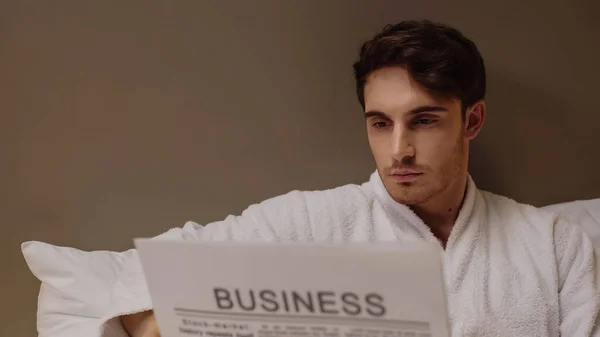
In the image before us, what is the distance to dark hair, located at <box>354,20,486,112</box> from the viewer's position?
816 millimetres

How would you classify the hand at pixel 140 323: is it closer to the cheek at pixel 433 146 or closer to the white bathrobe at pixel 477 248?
the white bathrobe at pixel 477 248

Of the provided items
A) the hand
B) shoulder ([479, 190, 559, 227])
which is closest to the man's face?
shoulder ([479, 190, 559, 227])

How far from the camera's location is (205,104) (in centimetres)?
99

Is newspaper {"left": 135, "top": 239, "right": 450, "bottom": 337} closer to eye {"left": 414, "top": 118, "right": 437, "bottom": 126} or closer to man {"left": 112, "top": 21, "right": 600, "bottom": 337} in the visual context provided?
man {"left": 112, "top": 21, "right": 600, "bottom": 337}

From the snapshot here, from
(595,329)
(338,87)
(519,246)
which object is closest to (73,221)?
(338,87)

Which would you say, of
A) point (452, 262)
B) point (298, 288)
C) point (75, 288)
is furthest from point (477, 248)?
point (75, 288)

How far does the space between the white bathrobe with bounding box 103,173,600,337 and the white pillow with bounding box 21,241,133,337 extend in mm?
23

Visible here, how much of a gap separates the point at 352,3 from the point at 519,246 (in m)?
0.54

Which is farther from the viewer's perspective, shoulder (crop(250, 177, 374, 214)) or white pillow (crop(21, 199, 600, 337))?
shoulder (crop(250, 177, 374, 214))

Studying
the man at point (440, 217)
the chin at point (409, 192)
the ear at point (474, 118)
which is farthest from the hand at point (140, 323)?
the ear at point (474, 118)

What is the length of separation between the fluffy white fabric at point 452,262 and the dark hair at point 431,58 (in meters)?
0.20

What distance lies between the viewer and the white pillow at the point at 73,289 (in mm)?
814

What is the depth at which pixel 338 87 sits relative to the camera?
1034 millimetres

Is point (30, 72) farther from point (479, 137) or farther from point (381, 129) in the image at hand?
point (479, 137)
